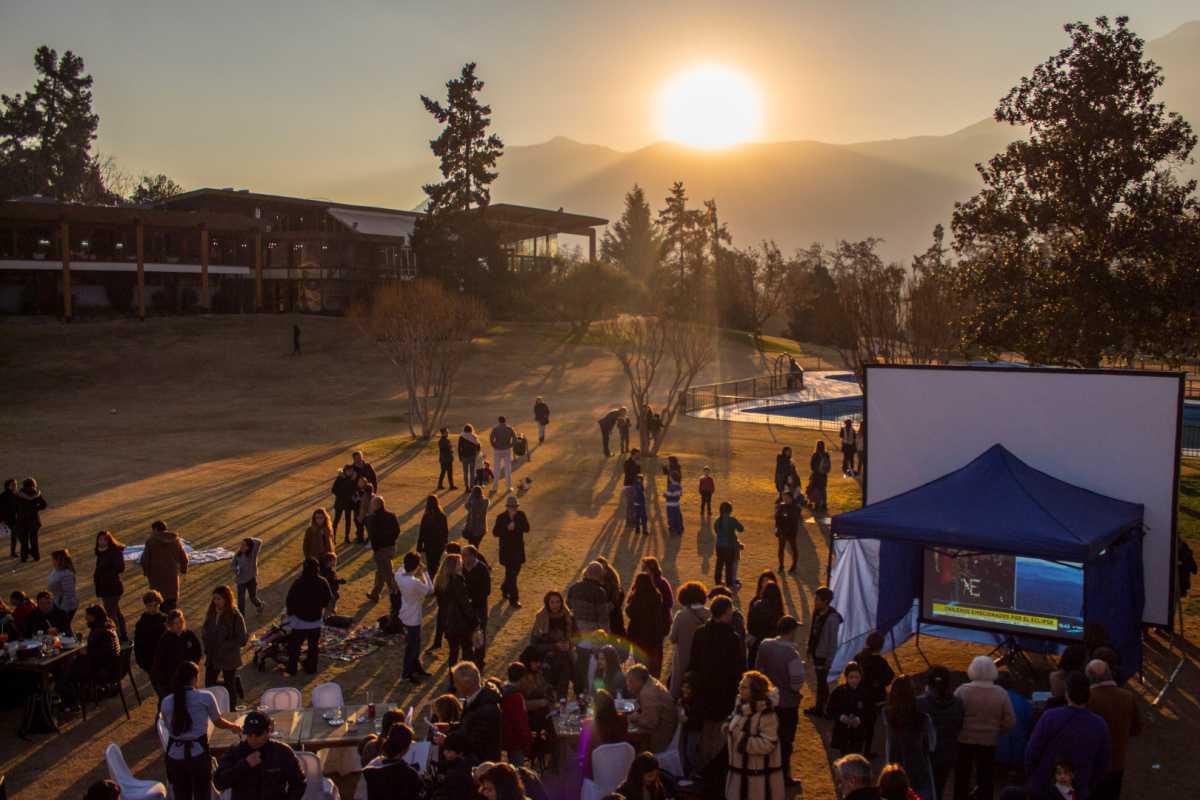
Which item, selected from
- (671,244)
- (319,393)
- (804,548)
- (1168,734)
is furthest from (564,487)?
(671,244)

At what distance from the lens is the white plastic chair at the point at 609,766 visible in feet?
21.6

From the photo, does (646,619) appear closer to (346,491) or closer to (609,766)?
(609,766)

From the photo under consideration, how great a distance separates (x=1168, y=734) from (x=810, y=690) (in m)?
3.43

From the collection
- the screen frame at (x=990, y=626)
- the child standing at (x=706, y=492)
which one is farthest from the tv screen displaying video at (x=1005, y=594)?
the child standing at (x=706, y=492)

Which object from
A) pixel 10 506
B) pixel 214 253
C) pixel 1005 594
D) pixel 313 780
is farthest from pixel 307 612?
pixel 214 253

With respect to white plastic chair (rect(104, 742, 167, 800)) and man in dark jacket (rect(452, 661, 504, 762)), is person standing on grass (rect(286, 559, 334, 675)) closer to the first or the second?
white plastic chair (rect(104, 742, 167, 800))

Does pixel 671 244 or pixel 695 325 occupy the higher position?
pixel 671 244

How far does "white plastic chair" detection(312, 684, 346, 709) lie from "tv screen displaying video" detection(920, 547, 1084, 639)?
692cm

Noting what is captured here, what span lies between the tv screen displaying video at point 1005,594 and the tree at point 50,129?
281 ft

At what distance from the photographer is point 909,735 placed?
6.81m

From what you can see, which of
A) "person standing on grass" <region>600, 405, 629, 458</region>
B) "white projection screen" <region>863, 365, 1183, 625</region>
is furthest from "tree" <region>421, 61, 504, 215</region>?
"white projection screen" <region>863, 365, 1183, 625</region>

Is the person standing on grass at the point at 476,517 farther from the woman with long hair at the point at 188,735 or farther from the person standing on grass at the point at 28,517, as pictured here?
the person standing on grass at the point at 28,517

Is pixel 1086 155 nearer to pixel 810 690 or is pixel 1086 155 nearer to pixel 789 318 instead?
pixel 810 690

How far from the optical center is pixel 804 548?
16.3 m
